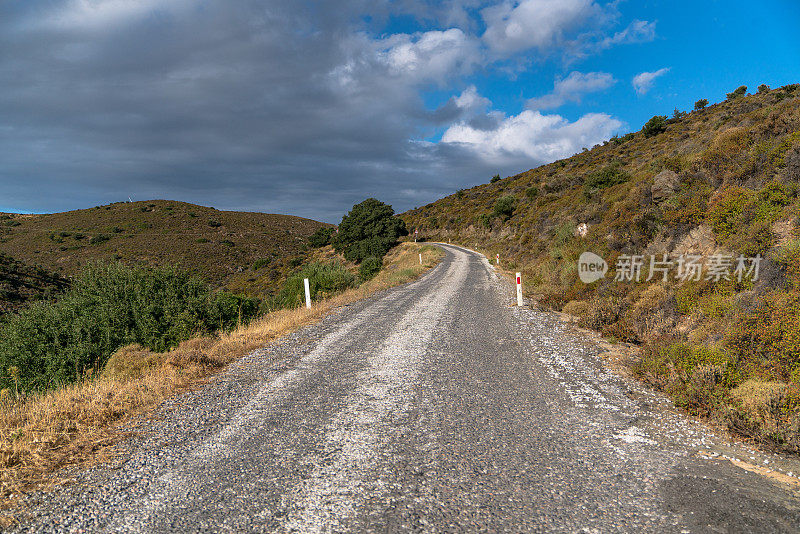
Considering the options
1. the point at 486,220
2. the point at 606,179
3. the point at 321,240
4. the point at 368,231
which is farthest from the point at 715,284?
the point at 321,240

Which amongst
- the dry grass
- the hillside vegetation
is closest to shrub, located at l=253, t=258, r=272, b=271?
the hillside vegetation

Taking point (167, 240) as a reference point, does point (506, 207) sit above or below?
above

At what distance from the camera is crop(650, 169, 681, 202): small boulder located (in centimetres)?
1089

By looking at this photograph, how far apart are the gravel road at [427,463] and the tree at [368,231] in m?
40.5

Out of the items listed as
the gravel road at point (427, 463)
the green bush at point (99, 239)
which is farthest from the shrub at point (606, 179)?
the green bush at point (99, 239)

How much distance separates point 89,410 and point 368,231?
46.9 metres

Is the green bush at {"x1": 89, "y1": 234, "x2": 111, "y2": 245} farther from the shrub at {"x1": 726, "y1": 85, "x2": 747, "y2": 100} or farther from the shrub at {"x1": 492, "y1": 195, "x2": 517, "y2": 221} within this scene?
the shrub at {"x1": 726, "y1": 85, "x2": 747, "y2": 100}

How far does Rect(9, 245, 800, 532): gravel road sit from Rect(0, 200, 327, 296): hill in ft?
121

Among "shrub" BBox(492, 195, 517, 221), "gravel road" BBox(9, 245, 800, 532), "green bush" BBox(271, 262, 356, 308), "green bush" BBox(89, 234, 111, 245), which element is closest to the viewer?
"gravel road" BBox(9, 245, 800, 532)

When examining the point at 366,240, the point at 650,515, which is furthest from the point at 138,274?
the point at 366,240

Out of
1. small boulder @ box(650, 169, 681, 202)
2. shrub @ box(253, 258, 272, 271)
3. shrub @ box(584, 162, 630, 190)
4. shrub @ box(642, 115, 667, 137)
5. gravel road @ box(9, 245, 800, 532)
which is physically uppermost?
shrub @ box(642, 115, 667, 137)

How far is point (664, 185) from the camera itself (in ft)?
36.7

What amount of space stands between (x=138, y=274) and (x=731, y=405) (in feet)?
51.2

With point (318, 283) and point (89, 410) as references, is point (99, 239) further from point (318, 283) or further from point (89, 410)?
point (89, 410)
